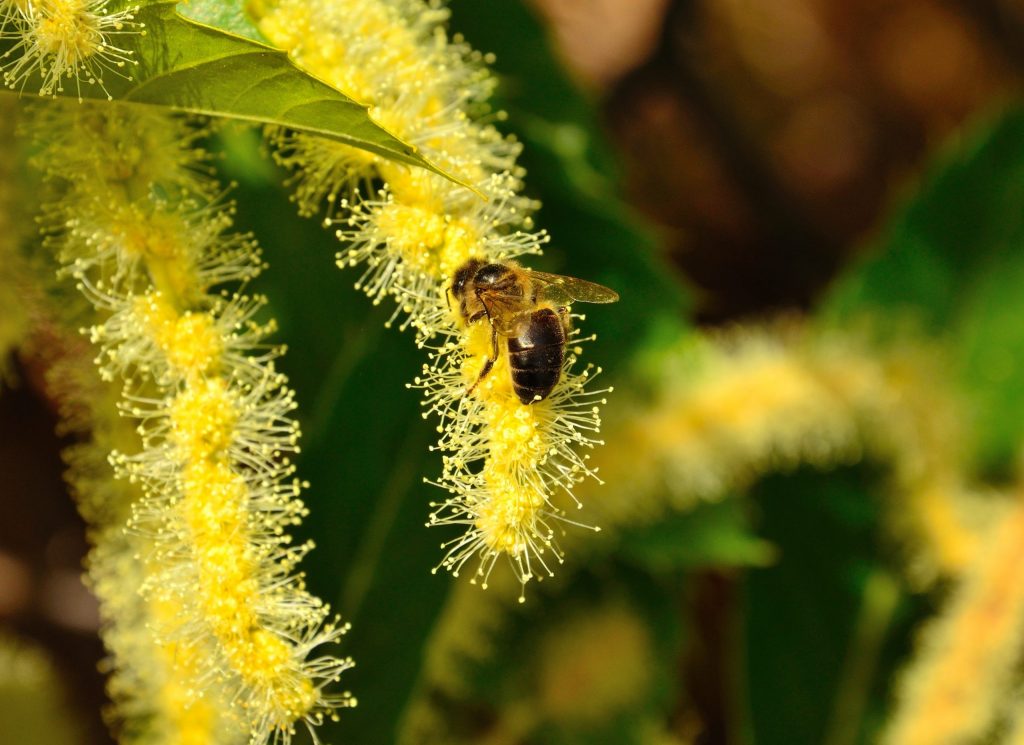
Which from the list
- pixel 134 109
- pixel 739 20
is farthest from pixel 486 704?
pixel 739 20

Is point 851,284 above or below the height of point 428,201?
above

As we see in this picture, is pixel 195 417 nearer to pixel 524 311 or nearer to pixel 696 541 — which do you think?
pixel 524 311

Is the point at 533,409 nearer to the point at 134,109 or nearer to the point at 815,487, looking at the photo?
the point at 134,109

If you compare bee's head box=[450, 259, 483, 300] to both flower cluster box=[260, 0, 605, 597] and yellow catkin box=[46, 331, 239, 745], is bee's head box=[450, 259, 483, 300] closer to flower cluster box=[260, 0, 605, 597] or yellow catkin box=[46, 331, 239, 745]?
flower cluster box=[260, 0, 605, 597]

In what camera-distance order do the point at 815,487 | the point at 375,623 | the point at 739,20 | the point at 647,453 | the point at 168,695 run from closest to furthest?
1. the point at 168,695
2. the point at 375,623
3. the point at 647,453
4. the point at 815,487
5. the point at 739,20

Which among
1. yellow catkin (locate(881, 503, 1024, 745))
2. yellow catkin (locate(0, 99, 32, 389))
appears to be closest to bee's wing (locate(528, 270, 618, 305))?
yellow catkin (locate(0, 99, 32, 389))

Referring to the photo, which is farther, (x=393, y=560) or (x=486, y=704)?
(x=486, y=704)

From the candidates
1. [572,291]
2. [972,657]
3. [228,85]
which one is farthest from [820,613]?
[228,85]

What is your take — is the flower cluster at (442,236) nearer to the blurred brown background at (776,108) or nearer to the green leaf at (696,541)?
the green leaf at (696,541)
